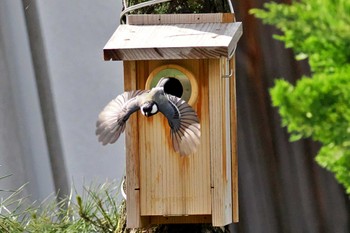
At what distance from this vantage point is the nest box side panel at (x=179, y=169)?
2.96 m

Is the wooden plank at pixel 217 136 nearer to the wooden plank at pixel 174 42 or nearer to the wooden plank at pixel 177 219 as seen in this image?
the wooden plank at pixel 174 42

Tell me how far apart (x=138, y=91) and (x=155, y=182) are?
0.26 m

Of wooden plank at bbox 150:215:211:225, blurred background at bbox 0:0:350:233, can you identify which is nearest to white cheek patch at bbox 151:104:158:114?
wooden plank at bbox 150:215:211:225

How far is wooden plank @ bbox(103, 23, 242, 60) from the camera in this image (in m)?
2.86

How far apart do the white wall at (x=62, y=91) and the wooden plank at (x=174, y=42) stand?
1.75 m

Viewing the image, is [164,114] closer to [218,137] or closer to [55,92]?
[218,137]

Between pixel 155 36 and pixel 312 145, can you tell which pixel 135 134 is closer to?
pixel 155 36

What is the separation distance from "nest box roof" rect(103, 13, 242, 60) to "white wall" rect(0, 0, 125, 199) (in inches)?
67.3

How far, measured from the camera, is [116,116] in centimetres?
289

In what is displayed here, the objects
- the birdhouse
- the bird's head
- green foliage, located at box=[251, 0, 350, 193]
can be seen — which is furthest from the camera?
the birdhouse

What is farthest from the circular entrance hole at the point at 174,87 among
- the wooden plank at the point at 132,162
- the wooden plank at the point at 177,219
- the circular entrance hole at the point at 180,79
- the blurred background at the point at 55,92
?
the blurred background at the point at 55,92

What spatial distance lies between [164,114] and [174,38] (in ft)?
0.74

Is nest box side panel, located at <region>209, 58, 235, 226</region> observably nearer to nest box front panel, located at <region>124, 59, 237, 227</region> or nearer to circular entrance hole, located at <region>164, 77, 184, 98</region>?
nest box front panel, located at <region>124, 59, 237, 227</region>

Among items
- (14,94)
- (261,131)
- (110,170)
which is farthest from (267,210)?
(14,94)
